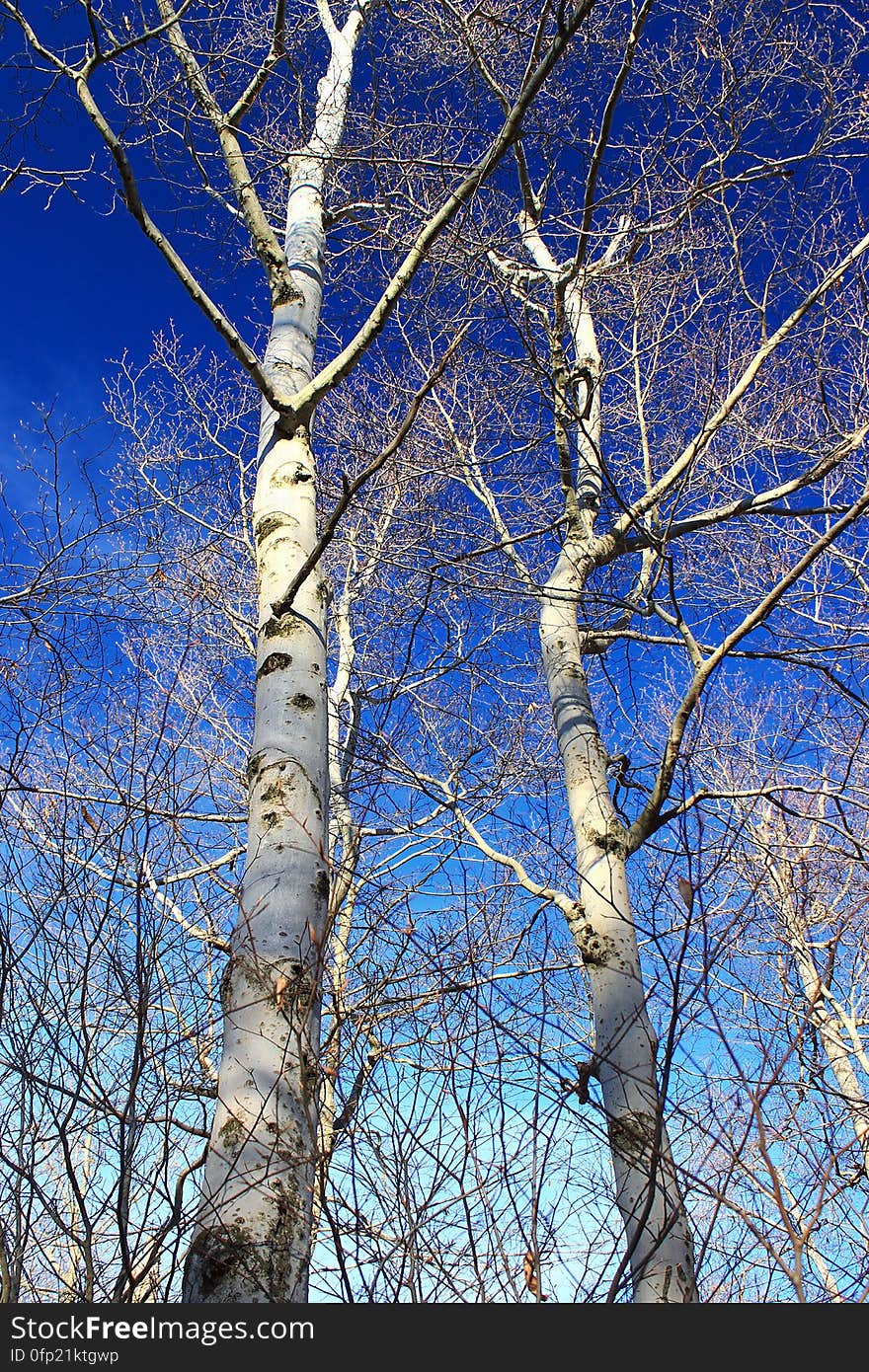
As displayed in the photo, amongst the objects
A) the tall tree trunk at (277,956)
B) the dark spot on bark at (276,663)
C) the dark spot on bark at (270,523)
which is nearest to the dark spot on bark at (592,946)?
the tall tree trunk at (277,956)

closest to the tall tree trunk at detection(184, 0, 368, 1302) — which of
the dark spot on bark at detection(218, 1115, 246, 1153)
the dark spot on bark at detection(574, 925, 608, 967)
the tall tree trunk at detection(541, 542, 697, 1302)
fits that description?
the dark spot on bark at detection(218, 1115, 246, 1153)

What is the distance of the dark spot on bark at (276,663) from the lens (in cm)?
218

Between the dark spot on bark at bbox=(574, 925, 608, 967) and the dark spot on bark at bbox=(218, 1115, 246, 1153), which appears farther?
the dark spot on bark at bbox=(574, 925, 608, 967)

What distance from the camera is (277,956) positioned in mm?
1648

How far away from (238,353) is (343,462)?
4.94 metres

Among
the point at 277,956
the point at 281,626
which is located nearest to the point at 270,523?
the point at 281,626

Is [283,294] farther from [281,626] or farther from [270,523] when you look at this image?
[281,626]

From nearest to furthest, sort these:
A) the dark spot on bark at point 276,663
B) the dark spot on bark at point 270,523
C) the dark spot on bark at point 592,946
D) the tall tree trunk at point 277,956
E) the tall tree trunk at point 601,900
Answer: the tall tree trunk at point 277,956 < the tall tree trunk at point 601,900 < the dark spot on bark at point 276,663 < the dark spot on bark at point 270,523 < the dark spot on bark at point 592,946

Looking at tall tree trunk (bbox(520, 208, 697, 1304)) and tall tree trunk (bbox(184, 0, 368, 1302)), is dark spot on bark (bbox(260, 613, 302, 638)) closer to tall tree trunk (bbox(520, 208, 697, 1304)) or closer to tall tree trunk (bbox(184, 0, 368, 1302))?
tall tree trunk (bbox(184, 0, 368, 1302))

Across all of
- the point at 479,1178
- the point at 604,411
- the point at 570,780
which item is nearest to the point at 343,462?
the point at 604,411

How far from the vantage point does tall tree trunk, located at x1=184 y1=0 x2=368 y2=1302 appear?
1.35m

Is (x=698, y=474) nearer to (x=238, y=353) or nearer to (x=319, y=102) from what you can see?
(x=319, y=102)

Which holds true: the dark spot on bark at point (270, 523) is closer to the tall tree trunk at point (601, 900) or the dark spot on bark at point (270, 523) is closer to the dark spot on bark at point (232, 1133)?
the tall tree trunk at point (601, 900)

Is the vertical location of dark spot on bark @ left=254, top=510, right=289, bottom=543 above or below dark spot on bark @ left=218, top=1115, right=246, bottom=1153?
above
